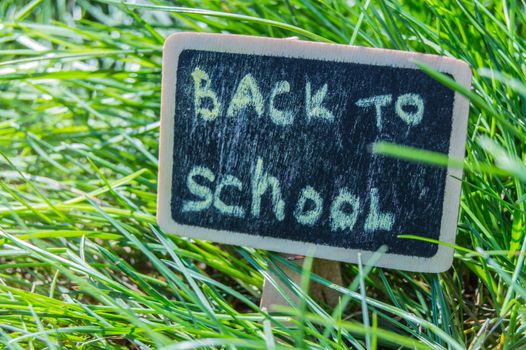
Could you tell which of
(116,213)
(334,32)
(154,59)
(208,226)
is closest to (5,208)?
(116,213)

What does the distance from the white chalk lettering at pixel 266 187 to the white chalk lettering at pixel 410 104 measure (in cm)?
14

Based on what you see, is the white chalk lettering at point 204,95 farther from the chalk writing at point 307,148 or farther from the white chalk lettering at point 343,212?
the white chalk lettering at point 343,212

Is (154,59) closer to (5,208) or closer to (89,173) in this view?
(89,173)

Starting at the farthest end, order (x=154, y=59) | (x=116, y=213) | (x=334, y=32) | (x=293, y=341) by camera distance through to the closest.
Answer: (x=154, y=59) < (x=334, y=32) < (x=116, y=213) < (x=293, y=341)

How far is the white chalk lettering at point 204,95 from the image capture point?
0.62m

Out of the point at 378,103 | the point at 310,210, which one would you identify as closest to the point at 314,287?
the point at 310,210

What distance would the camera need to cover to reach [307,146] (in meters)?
0.60

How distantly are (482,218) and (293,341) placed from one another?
0.23m

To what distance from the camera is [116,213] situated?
0.70 metres

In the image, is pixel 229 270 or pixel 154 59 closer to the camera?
pixel 229 270

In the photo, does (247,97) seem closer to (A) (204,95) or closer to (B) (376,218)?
(A) (204,95)

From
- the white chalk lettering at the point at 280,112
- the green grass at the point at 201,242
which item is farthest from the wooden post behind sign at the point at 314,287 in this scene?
the white chalk lettering at the point at 280,112

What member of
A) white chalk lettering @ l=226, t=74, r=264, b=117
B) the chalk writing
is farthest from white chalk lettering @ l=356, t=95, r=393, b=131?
white chalk lettering @ l=226, t=74, r=264, b=117

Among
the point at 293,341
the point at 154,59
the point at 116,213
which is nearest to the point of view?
the point at 293,341
